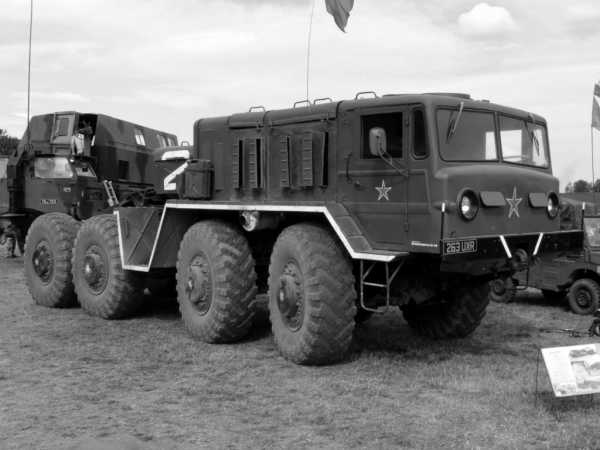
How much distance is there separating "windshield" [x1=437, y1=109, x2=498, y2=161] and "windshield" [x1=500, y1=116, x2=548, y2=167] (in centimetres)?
23

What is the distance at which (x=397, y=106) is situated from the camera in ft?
23.5

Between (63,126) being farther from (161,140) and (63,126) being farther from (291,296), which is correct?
(291,296)

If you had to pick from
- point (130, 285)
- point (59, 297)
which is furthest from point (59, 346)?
point (59, 297)

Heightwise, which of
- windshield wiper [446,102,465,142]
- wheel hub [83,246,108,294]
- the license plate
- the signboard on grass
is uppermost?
windshield wiper [446,102,465,142]

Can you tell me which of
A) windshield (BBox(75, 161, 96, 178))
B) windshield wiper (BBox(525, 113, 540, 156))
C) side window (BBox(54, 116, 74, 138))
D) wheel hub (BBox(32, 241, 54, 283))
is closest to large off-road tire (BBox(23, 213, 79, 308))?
wheel hub (BBox(32, 241, 54, 283))

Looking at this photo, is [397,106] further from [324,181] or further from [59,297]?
[59,297]

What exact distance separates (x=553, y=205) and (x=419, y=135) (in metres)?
2.08

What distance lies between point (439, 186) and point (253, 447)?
9.94 feet

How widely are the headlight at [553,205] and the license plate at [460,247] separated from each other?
1.67 m

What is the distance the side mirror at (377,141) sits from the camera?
22.9ft

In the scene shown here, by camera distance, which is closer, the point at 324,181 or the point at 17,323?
the point at 324,181

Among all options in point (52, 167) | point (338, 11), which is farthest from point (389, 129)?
point (52, 167)

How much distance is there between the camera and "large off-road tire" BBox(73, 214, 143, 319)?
33.3 ft

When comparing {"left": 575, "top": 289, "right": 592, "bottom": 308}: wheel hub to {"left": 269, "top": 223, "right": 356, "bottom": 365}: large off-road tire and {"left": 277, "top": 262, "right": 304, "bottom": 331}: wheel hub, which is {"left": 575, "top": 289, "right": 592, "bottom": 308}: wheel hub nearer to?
{"left": 269, "top": 223, "right": 356, "bottom": 365}: large off-road tire
